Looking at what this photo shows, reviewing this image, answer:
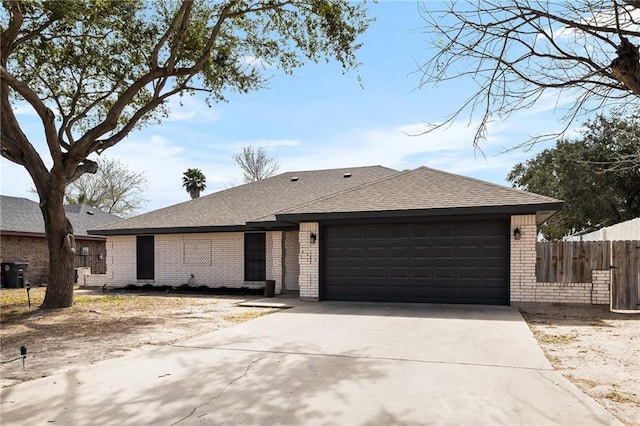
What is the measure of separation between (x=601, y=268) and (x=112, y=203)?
43029 mm

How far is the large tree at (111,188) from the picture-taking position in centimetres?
4350

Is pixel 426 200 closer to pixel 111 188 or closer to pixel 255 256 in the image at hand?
pixel 255 256

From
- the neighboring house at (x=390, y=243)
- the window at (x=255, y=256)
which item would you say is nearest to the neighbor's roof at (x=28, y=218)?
the neighboring house at (x=390, y=243)

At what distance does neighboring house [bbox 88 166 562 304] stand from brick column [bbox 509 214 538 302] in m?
0.02

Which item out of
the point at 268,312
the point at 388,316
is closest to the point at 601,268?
the point at 388,316

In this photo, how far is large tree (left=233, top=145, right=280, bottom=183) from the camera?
43.5 metres

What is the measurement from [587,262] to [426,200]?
422 cm

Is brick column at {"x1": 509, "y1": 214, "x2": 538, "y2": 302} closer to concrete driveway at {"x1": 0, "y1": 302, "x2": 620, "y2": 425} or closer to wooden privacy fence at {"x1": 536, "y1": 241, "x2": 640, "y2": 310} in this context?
wooden privacy fence at {"x1": 536, "y1": 241, "x2": 640, "y2": 310}

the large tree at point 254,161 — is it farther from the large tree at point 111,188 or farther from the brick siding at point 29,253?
the brick siding at point 29,253

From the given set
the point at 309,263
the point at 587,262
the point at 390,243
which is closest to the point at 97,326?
the point at 309,263

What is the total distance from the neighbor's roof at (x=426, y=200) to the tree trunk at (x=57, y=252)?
578 centimetres

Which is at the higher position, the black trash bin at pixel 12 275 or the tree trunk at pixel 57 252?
the tree trunk at pixel 57 252

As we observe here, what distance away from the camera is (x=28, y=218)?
23469 mm

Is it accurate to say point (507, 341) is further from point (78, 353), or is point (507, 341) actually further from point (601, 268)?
point (78, 353)
